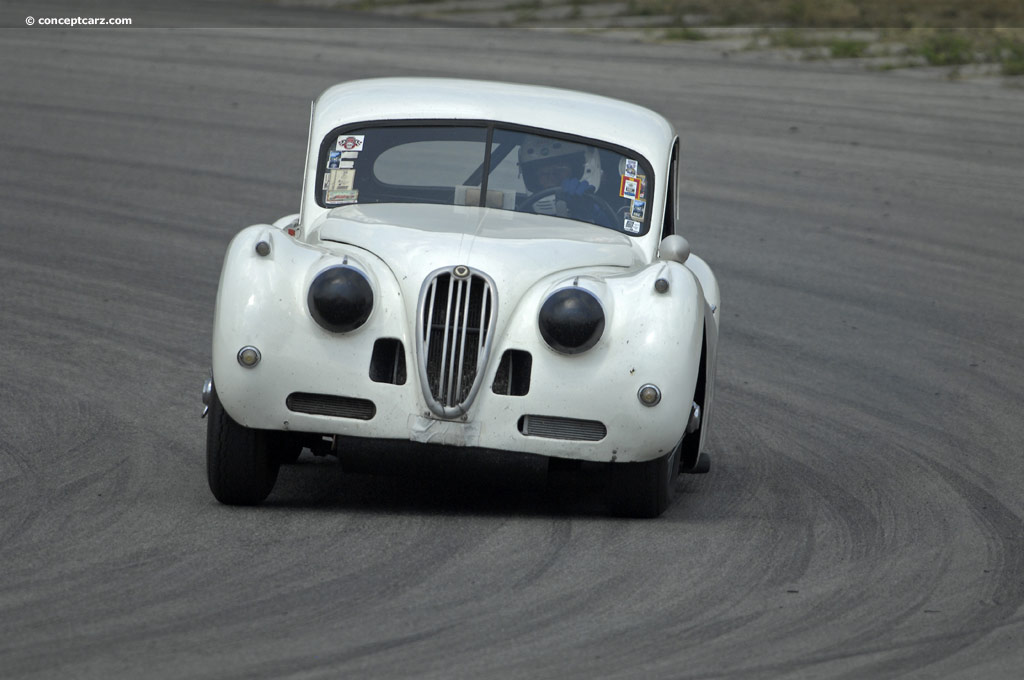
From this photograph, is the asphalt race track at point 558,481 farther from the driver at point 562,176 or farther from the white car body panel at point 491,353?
the driver at point 562,176

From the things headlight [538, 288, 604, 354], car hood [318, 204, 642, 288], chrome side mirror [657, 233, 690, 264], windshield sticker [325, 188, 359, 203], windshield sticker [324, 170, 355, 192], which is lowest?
headlight [538, 288, 604, 354]

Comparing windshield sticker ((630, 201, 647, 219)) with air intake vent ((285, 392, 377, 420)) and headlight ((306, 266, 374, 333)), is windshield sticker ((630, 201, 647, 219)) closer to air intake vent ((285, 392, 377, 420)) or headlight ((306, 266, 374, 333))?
headlight ((306, 266, 374, 333))

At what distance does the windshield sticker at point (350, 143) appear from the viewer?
7.33 meters

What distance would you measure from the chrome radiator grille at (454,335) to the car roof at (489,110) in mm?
1504

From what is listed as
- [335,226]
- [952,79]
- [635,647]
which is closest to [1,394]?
[335,226]

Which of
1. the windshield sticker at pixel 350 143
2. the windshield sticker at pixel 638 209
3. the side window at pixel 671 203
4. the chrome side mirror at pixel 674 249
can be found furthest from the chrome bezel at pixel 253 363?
the side window at pixel 671 203

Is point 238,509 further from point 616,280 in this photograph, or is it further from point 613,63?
point 613,63

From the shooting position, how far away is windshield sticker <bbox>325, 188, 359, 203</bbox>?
23.5 feet

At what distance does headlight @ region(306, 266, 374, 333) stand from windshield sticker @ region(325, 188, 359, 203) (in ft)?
3.97

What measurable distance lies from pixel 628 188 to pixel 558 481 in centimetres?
143

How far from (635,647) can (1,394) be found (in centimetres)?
435

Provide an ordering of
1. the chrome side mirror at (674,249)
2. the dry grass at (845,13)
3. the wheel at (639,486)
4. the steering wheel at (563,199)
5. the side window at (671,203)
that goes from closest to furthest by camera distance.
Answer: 1. the wheel at (639,486)
2. the chrome side mirror at (674,249)
3. the steering wheel at (563,199)
4. the side window at (671,203)
5. the dry grass at (845,13)
